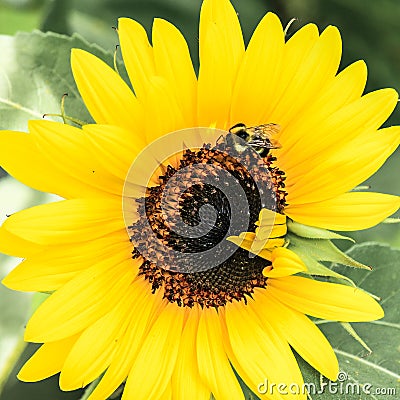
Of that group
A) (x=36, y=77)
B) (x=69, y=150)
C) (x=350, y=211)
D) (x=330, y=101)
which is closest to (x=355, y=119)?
(x=330, y=101)

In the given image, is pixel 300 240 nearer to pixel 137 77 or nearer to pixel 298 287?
pixel 298 287

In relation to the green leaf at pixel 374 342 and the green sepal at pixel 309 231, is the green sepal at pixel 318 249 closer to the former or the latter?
the green sepal at pixel 309 231

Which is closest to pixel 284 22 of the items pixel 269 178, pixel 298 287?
pixel 269 178

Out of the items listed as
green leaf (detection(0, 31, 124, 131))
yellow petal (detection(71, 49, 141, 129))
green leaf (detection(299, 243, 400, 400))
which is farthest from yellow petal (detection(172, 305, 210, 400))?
green leaf (detection(0, 31, 124, 131))

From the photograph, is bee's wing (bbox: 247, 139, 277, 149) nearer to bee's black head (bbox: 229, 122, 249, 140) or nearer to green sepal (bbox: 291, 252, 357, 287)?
bee's black head (bbox: 229, 122, 249, 140)

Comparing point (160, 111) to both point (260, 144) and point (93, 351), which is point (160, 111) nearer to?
point (260, 144)

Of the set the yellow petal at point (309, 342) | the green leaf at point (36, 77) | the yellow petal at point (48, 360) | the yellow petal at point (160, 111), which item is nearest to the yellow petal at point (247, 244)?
the yellow petal at point (309, 342)
